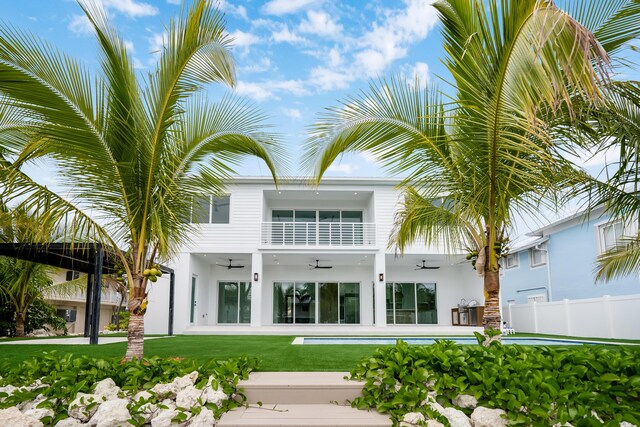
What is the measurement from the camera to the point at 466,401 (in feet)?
13.0

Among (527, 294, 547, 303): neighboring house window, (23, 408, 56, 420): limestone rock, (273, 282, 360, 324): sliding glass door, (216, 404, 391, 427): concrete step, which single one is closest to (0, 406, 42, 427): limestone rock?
(23, 408, 56, 420): limestone rock

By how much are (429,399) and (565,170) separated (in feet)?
8.34

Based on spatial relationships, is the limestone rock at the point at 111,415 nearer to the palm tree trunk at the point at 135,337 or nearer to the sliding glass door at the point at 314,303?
the palm tree trunk at the point at 135,337

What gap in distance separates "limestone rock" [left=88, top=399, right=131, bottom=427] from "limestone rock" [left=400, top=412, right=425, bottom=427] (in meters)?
2.29

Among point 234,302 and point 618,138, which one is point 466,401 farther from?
point 234,302

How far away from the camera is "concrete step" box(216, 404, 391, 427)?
3.79 meters

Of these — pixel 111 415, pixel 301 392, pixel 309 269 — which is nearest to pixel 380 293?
pixel 309 269

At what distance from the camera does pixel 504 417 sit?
369cm

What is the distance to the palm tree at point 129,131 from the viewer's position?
4496 millimetres

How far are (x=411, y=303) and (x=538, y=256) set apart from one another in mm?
5419

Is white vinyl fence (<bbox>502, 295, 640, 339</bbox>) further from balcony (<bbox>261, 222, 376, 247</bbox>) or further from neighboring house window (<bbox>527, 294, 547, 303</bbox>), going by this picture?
balcony (<bbox>261, 222, 376, 247</bbox>)

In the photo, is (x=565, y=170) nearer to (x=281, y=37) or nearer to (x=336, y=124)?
(x=336, y=124)

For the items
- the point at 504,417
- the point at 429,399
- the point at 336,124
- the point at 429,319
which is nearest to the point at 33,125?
the point at 336,124

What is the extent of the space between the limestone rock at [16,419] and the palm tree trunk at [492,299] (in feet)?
13.6
